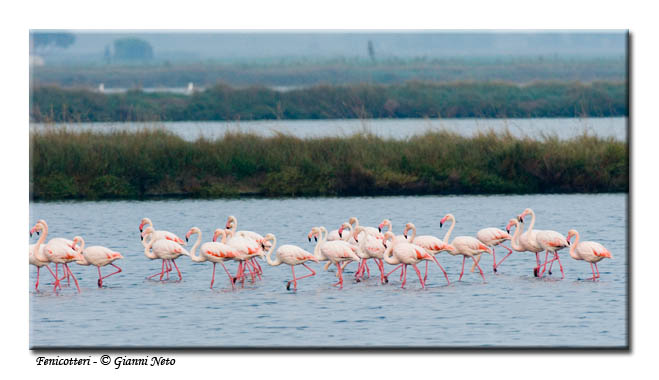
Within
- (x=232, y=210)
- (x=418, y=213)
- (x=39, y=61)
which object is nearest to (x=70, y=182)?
(x=232, y=210)

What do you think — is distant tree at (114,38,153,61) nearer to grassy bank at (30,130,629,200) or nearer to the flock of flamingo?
grassy bank at (30,130,629,200)

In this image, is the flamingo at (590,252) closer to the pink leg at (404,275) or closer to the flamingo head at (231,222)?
the pink leg at (404,275)

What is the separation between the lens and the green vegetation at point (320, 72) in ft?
197

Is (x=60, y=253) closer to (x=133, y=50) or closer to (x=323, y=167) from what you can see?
(x=323, y=167)

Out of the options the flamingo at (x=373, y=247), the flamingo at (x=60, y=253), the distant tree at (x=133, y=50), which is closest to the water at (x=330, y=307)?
the flamingo at (x=373, y=247)

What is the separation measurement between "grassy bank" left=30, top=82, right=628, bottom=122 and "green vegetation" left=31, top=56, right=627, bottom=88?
34.5 feet

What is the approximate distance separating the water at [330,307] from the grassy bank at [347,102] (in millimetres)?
24316

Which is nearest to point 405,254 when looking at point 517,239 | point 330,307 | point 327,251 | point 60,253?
point 327,251

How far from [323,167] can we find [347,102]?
832 inches

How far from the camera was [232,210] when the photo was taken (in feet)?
74.8

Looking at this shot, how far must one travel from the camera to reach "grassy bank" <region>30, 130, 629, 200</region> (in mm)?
Answer: 23781

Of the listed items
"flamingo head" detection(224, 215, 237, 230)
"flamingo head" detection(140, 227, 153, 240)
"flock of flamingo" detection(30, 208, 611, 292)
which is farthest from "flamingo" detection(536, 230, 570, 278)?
"flamingo head" detection(140, 227, 153, 240)
